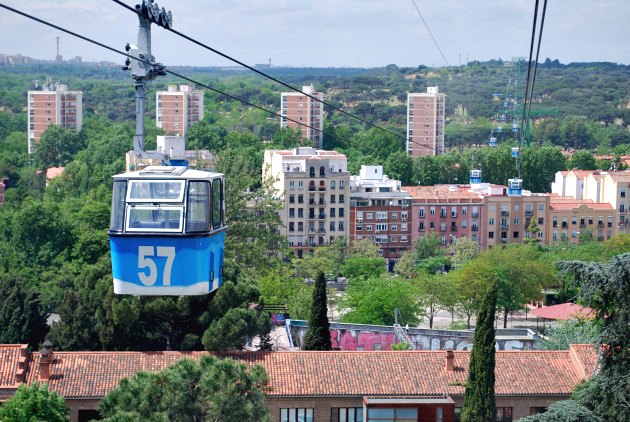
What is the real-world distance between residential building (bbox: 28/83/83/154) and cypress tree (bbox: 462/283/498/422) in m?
97.1

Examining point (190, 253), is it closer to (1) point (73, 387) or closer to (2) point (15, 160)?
(1) point (73, 387)

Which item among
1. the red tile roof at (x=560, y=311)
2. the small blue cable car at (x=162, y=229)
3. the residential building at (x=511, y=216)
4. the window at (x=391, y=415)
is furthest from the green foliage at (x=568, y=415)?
the residential building at (x=511, y=216)

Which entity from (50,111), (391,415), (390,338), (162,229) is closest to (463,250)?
(390,338)

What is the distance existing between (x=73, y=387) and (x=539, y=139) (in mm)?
116626

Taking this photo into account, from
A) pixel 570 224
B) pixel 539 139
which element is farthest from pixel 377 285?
pixel 539 139

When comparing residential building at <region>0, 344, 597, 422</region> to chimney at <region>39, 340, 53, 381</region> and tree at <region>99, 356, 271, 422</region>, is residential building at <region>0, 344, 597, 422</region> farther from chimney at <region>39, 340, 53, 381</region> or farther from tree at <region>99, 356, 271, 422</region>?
tree at <region>99, 356, 271, 422</region>

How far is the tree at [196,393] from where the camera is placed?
18500 millimetres

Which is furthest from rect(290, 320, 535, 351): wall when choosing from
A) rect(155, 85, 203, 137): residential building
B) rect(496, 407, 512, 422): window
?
rect(155, 85, 203, 137): residential building

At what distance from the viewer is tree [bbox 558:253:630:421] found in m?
16.8

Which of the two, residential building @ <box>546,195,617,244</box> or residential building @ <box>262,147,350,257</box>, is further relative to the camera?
residential building @ <box>546,195,617,244</box>

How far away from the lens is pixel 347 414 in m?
25.2

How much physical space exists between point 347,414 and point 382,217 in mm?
42565

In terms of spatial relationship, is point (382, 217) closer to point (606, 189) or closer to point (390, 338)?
point (606, 189)

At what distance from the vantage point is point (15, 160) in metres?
104
